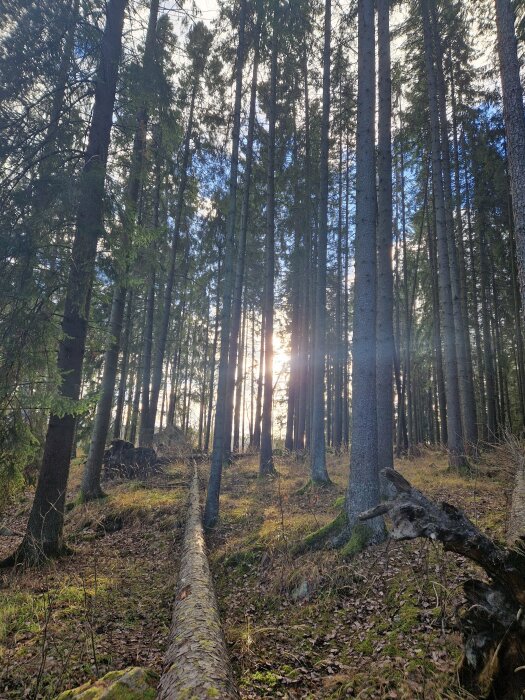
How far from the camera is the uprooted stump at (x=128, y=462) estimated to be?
518 inches

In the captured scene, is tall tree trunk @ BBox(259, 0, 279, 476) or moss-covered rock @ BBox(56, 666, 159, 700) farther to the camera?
tall tree trunk @ BBox(259, 0, 279, 476)

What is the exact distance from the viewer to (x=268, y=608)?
5.03 m

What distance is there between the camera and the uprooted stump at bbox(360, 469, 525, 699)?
2.42 meters

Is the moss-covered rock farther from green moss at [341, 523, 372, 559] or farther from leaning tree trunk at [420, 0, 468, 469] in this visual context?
leaning tree trunk at [420, 0, 468, 469]

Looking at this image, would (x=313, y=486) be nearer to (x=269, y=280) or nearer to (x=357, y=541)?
(x=357, y=541)

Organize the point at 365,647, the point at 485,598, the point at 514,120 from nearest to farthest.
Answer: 1. the point at 485,598
2. the point at 365,647
3. the point at 514,120

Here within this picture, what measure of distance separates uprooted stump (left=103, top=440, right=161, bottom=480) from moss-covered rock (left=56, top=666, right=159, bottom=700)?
10271 mm

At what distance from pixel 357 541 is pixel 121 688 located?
3.72 meters

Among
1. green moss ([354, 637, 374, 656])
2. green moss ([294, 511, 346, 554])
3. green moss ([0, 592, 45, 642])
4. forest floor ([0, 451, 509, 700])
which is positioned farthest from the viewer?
green moss ([294, 511, 346, 554])

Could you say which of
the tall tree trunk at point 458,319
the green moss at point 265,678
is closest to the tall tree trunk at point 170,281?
the tall tree trunk at point 458,319

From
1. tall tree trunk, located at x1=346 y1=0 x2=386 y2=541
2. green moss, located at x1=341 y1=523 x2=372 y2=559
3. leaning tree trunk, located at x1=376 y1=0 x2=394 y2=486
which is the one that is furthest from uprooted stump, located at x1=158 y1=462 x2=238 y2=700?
leaning tree trunk, located at x1=376 y1=0 x2=394 y2=486

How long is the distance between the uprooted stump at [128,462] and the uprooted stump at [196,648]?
857cm

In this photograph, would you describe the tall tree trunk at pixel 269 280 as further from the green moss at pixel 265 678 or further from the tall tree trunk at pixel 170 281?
the green moss at pixel 265 678

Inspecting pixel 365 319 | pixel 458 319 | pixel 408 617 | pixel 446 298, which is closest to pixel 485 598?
pixel 408 617
